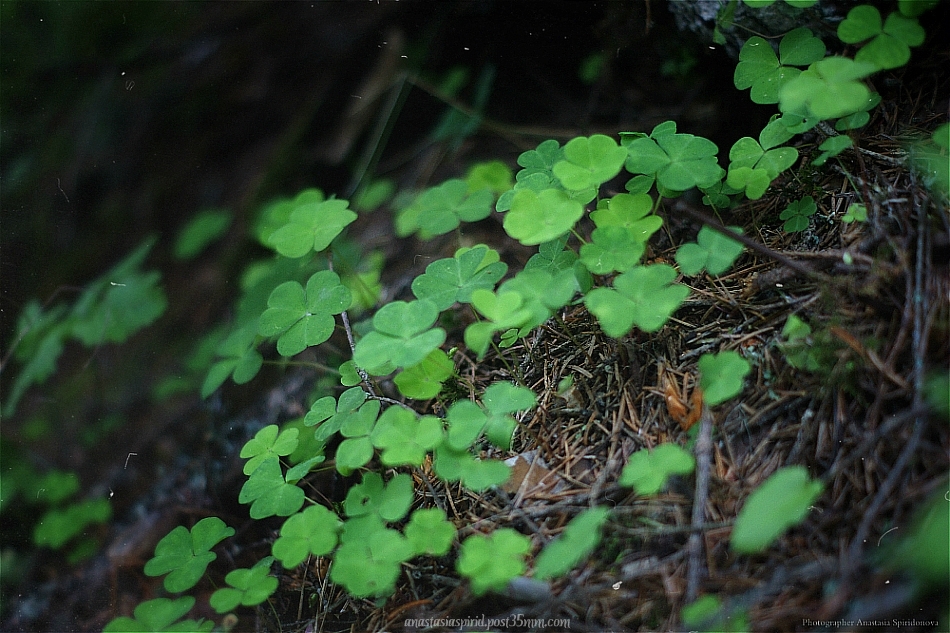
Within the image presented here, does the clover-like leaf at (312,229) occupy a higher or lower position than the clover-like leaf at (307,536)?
higher

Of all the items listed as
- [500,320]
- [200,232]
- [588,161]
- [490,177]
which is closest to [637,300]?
[500,320]

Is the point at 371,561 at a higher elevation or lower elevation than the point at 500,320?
lower

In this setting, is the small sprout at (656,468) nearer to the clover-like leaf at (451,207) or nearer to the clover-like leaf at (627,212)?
the clover-like leaf at (627,212)

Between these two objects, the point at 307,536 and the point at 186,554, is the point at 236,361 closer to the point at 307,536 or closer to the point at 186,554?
the point at 186,554

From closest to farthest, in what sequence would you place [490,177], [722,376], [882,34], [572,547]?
[572,547]
[722,376]
[882,34]
[490,177]

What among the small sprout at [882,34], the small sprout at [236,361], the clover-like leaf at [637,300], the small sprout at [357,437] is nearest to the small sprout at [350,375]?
the small sprout at [357,437]

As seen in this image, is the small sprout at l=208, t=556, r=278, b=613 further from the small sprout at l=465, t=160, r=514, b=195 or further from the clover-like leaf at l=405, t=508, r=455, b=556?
the small sprout at l=465, t=160, r=514, b=195

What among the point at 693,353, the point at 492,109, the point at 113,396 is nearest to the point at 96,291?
the point at 113,396

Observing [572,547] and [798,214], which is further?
[798,214]
